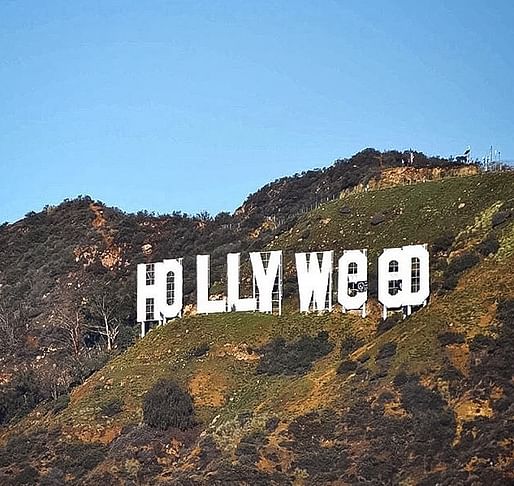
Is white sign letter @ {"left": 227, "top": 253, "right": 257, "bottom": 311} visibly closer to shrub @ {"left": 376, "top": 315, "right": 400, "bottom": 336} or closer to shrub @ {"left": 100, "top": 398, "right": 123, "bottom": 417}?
shrub @ {"left": 376, "top": 315, "right": 400, "bottom": 336}

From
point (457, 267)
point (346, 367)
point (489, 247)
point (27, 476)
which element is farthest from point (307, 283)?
point (27, 476)

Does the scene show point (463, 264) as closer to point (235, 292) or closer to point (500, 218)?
point (500, 218)

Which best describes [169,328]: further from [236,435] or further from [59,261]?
[59,261]

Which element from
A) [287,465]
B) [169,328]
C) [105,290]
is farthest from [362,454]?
[105,290]

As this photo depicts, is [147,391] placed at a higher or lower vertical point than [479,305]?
lower

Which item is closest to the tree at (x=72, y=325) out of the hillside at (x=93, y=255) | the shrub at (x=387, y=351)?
the hillside at (x=93, y=255)
